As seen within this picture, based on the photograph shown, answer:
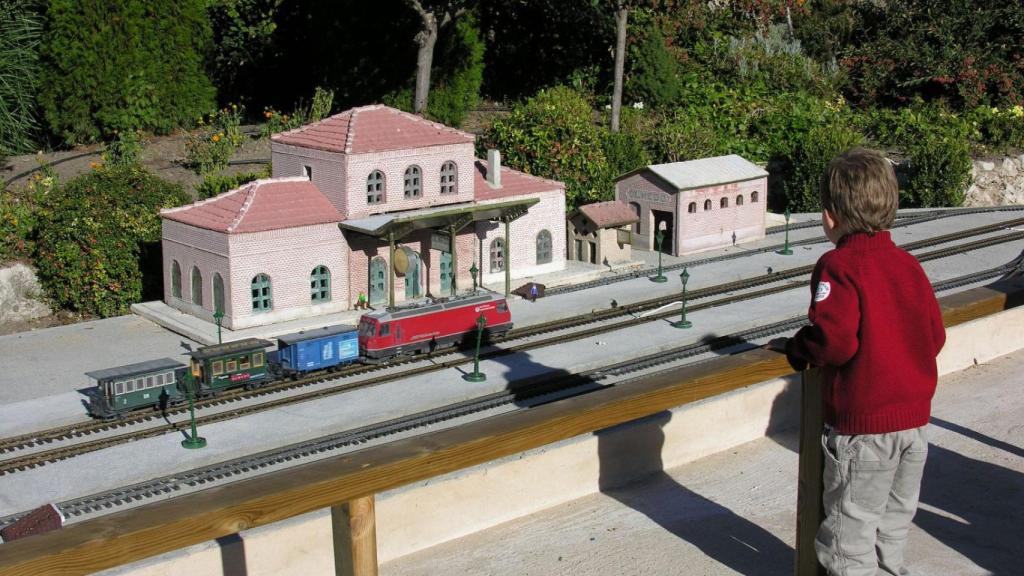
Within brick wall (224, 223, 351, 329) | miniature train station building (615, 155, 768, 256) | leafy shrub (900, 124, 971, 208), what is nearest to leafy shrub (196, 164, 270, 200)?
brick wall (224, 223, 351, 329)

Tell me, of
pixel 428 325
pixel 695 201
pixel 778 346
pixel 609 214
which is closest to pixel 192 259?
pixel 428 325

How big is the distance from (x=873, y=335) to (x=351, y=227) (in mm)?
22919

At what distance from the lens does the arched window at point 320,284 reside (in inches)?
1093

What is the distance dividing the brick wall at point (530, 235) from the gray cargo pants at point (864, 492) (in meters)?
25.3

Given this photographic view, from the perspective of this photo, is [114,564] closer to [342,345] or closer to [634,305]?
[342,345]

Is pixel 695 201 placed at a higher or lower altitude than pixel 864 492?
lower

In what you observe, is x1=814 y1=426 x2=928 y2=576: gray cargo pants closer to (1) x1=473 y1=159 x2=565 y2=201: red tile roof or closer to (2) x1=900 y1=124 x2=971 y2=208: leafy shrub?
(1) x1=473 y1=159 x2=565 y2=201: red tile roof

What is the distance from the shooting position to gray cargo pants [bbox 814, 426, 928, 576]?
5508 millimetres

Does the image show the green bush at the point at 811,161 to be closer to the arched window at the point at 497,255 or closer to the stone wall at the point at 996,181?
the stone wall at the point at 996,181

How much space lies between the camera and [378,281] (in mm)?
28938

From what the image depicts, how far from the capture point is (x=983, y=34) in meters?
49.1

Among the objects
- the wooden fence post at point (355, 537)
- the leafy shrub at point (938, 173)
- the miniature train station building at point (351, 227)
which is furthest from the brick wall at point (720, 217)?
the wooden fence post at point (355, 537)

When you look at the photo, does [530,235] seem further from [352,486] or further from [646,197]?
[352,486]

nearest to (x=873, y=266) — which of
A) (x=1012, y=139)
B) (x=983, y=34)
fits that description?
(x=1012, y=139)
